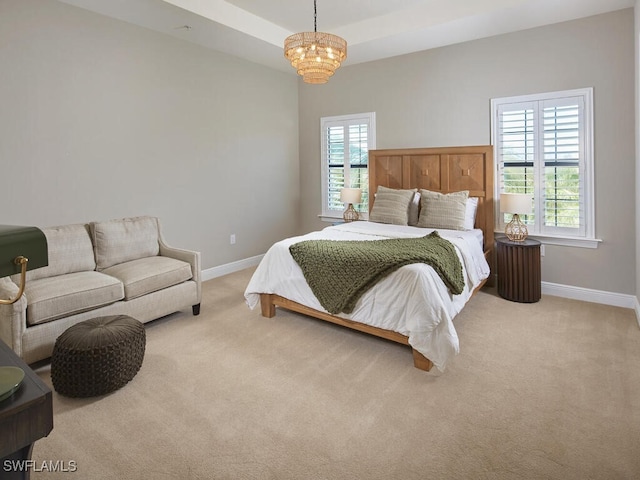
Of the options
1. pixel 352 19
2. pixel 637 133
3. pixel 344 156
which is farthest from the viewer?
pixel 344 156

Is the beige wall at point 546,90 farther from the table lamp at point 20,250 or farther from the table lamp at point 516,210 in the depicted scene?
the table lamp at point 20,250

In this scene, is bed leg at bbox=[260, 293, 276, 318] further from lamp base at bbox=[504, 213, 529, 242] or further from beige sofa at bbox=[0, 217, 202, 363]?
lamp base at bbox=[504, 213, 529, 242]

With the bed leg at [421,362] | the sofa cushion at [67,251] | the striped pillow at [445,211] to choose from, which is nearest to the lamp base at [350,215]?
the striped pillow at [445,211]

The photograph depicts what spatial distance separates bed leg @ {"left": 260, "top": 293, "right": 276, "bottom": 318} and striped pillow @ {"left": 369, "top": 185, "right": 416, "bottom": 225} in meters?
1.77

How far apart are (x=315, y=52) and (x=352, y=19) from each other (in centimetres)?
187

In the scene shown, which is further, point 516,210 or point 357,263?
point 516,210

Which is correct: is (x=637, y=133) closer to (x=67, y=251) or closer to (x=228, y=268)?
(x=228, y=268)

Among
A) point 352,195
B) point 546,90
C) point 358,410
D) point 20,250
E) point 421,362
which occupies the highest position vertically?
point 546,90

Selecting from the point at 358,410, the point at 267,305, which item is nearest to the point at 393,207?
the point at 267,305

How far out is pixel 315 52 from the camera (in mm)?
3172

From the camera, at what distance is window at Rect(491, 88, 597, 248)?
4.02 metres

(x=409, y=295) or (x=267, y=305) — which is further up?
(x=409, y=295)

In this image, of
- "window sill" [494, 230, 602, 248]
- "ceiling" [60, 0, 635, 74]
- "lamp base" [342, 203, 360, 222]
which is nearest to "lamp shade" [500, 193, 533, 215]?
"window sill" [494, 230, 602, 248]

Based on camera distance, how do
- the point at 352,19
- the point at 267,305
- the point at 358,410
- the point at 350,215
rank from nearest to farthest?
the point at 358,410, the point at 267,305, the point at 352,19, the point at 350,215
